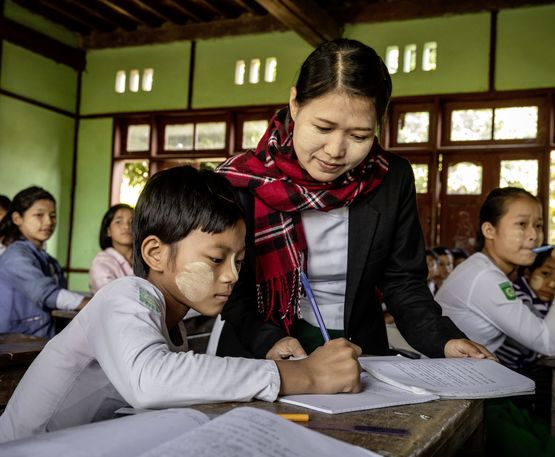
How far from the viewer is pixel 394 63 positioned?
6457 millimetres

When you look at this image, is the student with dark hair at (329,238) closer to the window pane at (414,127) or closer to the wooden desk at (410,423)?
the wooden desk at (410,423)

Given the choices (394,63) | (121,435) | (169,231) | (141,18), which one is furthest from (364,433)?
(141,18)

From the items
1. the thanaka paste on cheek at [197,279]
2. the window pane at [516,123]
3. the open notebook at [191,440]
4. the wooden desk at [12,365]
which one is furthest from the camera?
the window pane at [516,123]

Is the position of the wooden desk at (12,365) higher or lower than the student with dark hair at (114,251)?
lower

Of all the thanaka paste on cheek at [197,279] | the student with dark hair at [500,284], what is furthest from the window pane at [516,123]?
the thanaka paste on cheek at [197,279]

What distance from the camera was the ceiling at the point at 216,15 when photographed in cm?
597

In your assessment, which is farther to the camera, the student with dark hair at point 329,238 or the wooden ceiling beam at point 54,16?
the wooden ceiling beam at point 54,16

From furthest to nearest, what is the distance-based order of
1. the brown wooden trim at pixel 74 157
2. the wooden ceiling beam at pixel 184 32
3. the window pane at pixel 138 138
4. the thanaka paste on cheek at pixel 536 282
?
Answer: the brown wooden trim at pixel 74 157 → the window pane at pixel 138 138 → the wooden ceiling beam at pixel 184 32 → the thanaka paste on cheek at pixel 536 282

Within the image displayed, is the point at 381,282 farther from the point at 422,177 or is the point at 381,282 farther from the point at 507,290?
the point at 422,177

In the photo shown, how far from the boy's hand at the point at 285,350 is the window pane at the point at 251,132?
5919 millimetres

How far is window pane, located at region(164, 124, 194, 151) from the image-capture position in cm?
741

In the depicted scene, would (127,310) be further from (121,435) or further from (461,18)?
(461,18)

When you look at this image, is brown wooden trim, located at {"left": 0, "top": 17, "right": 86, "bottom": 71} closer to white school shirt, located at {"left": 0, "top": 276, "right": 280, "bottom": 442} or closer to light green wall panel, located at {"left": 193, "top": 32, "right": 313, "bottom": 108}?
light green wall panel, located at {"left": 193, "top": 32, "right": 313, "bottom": 108}

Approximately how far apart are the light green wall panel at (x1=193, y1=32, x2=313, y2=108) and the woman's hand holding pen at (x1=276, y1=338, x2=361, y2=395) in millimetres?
5934
